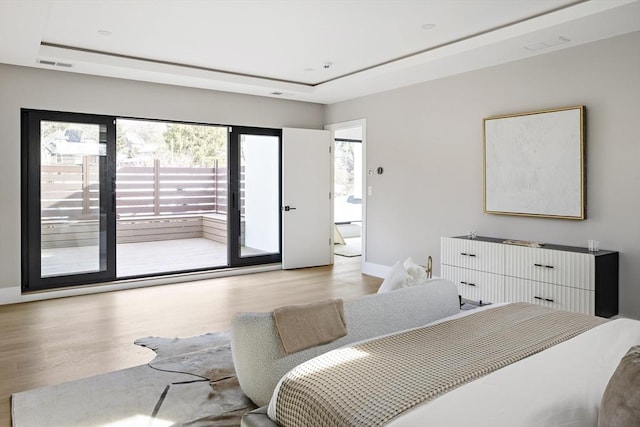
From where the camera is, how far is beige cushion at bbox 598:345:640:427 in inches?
48.8

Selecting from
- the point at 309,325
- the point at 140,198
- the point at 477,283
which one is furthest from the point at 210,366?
the point at 140,198

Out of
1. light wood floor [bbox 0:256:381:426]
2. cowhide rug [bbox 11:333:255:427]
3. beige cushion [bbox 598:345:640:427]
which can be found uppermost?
beige cushion [bbox 598:345:640:427]

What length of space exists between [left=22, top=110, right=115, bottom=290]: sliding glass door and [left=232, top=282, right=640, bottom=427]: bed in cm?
445

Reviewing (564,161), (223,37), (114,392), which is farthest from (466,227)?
(114,392)

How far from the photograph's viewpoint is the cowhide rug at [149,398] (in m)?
2.52

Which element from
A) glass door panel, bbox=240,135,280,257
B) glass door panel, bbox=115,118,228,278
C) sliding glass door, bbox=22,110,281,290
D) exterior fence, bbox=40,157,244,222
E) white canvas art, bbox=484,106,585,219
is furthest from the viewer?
exterior fence, bbox=40,157,244,222

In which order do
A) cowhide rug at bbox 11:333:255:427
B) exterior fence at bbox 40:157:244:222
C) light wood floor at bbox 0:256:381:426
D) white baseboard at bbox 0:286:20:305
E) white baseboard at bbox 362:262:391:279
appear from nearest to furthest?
cowhide rug at bbox 11:333:255:427 < light wood floor at bbox 0:256:381:426 < white baseboard at bbox 0:286:20:305 < white baseboard at bbox 362:262:391:279 < exterior fence at bbox 40:157:244:222

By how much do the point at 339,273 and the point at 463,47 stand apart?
3492mm

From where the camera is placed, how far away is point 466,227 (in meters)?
5.24

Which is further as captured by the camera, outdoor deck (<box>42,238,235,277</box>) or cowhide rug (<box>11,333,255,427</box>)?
outdoor deck (<box>42,238,235,277</box>)

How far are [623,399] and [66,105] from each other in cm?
568

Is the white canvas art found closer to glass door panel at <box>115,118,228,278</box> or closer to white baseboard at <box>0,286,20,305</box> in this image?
white baseboard at <box>0,286,20,305</box>

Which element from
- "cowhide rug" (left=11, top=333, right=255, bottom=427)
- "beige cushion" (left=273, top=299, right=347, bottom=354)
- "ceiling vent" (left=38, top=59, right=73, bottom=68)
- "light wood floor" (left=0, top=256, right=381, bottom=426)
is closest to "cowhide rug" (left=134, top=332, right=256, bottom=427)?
"cowhide rug" (left=11, top=333, right=255, bottom=427)

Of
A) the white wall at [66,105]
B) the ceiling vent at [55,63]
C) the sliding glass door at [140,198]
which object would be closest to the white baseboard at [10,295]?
the white wall at [66,105]
